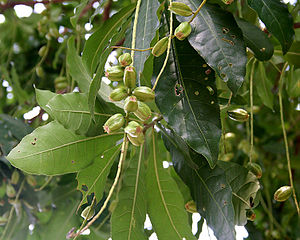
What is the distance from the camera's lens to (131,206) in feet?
2.38

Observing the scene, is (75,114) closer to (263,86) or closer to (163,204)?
(163,204)

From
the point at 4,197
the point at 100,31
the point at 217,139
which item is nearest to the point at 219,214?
the point at 217,139

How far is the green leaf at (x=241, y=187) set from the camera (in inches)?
27.4

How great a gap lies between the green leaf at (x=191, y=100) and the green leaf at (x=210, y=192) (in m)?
0.10

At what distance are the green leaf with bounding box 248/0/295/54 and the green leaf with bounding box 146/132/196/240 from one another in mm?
285

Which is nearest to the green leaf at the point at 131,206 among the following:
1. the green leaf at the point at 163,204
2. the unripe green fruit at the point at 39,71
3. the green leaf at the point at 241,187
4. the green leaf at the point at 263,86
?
the green leaf at the point at 163,204

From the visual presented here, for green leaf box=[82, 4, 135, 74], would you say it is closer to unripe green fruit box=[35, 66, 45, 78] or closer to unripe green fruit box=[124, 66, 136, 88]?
unripe green fruit box=[124, 66, 136, 88]

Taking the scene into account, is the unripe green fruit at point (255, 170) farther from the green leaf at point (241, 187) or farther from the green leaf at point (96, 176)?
the green leaf at point (96, 176)

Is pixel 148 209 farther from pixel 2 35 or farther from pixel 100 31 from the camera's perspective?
pixel 2 35

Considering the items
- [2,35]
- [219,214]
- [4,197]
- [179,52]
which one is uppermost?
[179,52]

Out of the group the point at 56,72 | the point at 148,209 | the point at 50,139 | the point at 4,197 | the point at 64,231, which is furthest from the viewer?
the point at 56,72

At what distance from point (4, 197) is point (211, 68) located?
68 centimetres

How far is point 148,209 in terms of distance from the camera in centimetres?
76

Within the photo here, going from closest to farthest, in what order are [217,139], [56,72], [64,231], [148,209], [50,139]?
[217,139] < [50,139] < [148,209] < [64,231] < [56,72]
